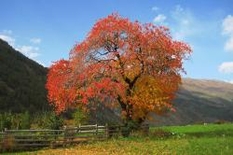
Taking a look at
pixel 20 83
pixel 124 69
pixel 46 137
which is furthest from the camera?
pixel 20 83

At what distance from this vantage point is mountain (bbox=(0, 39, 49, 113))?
10912 cm

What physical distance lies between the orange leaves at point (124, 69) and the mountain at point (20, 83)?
4989cm

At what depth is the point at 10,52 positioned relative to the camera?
140 metres

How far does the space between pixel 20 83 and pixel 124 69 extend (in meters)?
75.3

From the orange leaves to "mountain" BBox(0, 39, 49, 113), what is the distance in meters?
49.9

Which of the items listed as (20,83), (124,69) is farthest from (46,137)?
(20,83)

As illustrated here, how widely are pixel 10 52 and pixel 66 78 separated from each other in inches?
3552

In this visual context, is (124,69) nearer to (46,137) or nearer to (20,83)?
(46,137)

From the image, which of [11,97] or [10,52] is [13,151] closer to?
[11,97]

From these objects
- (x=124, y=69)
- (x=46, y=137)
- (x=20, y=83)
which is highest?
(x=20, y=83)

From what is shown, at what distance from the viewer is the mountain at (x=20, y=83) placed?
10912cm

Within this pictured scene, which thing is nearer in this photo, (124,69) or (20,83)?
(124,69)

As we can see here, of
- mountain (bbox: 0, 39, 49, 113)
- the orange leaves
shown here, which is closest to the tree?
the orange leaves

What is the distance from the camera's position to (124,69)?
173 feet
